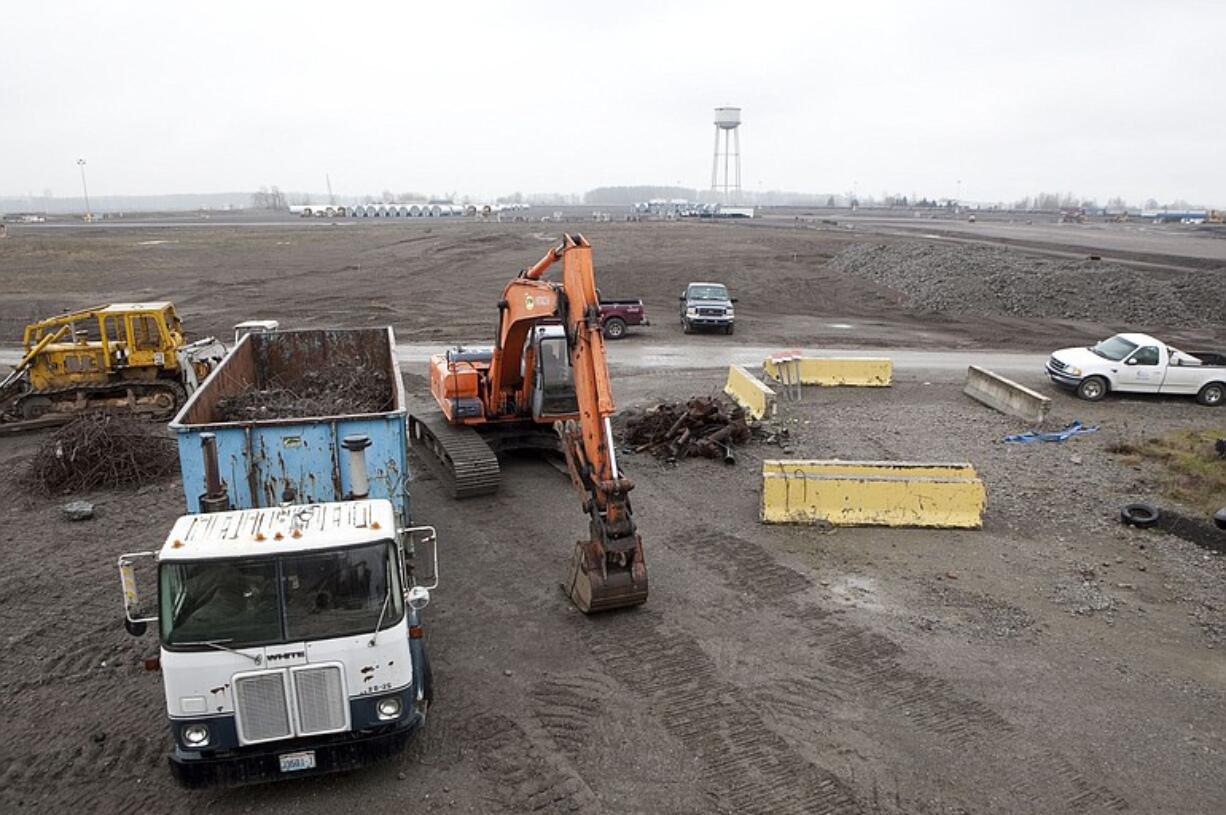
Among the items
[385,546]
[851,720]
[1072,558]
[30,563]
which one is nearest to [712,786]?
[851,720]

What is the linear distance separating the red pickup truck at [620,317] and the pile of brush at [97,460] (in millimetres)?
16260

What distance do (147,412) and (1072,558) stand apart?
18.0m

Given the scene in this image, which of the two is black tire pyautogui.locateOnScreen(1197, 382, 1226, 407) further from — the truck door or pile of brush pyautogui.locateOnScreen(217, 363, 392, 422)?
pile of brush pyautogui.locateOnScreen(217, 363, 392, 422)

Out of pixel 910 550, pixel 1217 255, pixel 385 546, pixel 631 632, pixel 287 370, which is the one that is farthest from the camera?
pixel 1217 255

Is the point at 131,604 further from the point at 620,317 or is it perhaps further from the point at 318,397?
the point at 620,317

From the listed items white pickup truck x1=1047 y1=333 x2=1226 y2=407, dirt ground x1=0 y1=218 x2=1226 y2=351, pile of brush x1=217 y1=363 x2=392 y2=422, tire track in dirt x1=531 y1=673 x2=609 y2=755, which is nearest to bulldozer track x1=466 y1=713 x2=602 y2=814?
tire track in dirt x1=531 y1=673 x2=609 y2=755

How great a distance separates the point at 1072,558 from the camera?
37.1 ft

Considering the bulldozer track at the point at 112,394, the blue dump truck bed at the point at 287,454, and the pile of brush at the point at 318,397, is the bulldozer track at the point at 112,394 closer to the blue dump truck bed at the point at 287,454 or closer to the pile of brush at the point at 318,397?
the pile of brush at the point at 318,397

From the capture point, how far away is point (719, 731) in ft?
25.1

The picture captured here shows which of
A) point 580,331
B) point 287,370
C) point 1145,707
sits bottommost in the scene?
point 1145,707

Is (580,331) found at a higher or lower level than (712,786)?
higher

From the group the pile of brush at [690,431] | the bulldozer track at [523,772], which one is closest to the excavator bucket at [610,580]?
the bulldozer track at [523,772]

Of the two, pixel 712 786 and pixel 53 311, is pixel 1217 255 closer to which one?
pixel 712 786

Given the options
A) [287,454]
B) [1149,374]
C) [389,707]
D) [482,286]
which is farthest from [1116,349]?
[482,286]
